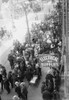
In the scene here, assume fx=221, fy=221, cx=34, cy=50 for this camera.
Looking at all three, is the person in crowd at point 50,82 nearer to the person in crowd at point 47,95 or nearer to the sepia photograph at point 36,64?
the sepia photograph at point 36,64

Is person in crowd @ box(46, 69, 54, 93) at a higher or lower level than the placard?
lower

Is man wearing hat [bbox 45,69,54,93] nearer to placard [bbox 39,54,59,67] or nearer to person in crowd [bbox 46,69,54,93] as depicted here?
person in crowd [bbox 46,69,54,93]

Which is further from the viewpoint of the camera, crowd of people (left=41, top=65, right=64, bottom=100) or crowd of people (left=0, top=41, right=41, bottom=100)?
crowd of people (left=0, top=41, right=41, bottom=100)

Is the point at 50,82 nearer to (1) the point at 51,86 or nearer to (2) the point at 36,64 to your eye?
(1) the point at 51,86

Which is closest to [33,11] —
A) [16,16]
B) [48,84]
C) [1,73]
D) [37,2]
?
[37,2]

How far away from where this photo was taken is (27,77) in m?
11.7

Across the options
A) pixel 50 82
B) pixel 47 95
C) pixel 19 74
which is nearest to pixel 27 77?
pixel 19 74

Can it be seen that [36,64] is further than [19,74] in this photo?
Yes

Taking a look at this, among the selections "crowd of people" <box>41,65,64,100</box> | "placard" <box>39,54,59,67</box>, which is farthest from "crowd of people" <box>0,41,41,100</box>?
"crowd of people" <box>41,65,64,100</box>

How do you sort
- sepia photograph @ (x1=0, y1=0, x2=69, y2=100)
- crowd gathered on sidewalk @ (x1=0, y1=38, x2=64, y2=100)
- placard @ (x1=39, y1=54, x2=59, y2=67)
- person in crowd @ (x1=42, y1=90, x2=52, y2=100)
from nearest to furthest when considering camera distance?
1. person in crowd @ (x1=42, y1=90, x2=52, y2=100)
2. crowd gathered on sidewalk @ (x1=0, y1=38, x2=64, y2=100)
3. sepia photograph @ (x1=0, y1=0, x2=69, y2=100)
4. placard @ (x1=39, y1=54, x2=59, y2=67)

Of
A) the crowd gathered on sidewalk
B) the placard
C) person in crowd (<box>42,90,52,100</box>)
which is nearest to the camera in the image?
person in crowd (<box>42,90,52,100</box>)

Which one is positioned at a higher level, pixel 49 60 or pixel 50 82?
pixel 49 60

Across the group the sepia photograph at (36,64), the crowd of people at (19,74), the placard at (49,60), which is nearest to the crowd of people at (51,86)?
the sepia photograph at (36,64)

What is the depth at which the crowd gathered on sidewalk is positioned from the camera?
976 centimetres
